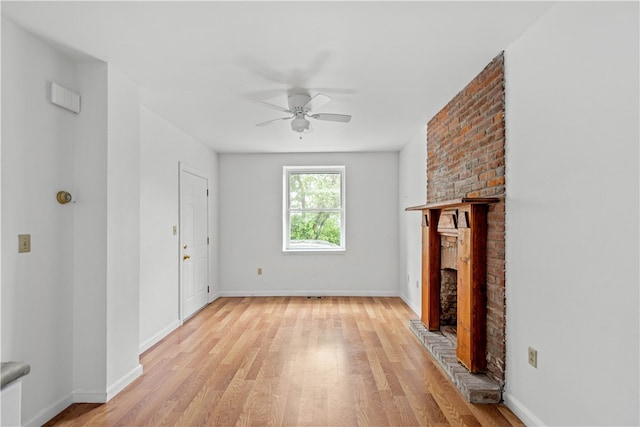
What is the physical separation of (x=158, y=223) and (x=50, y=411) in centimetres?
204

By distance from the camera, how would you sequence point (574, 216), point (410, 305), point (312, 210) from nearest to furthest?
point (574, 216) → point (410, 305) → point (312, 210)

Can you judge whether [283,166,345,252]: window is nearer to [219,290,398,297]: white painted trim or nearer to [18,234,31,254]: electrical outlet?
[219,290,398,297]: white painted trim

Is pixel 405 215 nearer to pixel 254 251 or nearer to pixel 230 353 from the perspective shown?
pixel 254 251

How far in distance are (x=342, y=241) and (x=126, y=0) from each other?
192 inches

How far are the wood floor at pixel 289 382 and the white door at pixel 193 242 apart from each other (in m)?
0.54

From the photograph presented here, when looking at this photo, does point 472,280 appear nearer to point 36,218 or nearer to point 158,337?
point 36,218

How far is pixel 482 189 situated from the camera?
9.70ft

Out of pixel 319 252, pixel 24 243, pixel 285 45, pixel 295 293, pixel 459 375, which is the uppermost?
pixel 285 45

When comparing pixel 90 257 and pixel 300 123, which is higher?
pixel 300 123

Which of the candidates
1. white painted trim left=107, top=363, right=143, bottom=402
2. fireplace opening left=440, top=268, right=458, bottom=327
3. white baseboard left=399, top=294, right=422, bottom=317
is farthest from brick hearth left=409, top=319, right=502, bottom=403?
white painted trim left=107, top=363, right=143, bottom=402

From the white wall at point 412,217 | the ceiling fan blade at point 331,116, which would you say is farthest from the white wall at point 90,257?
the white wall at point 412,217

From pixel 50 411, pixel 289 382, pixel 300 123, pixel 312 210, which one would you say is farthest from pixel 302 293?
pixel 50 411

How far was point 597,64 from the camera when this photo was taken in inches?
68.7

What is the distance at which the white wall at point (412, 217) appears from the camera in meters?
4.90
